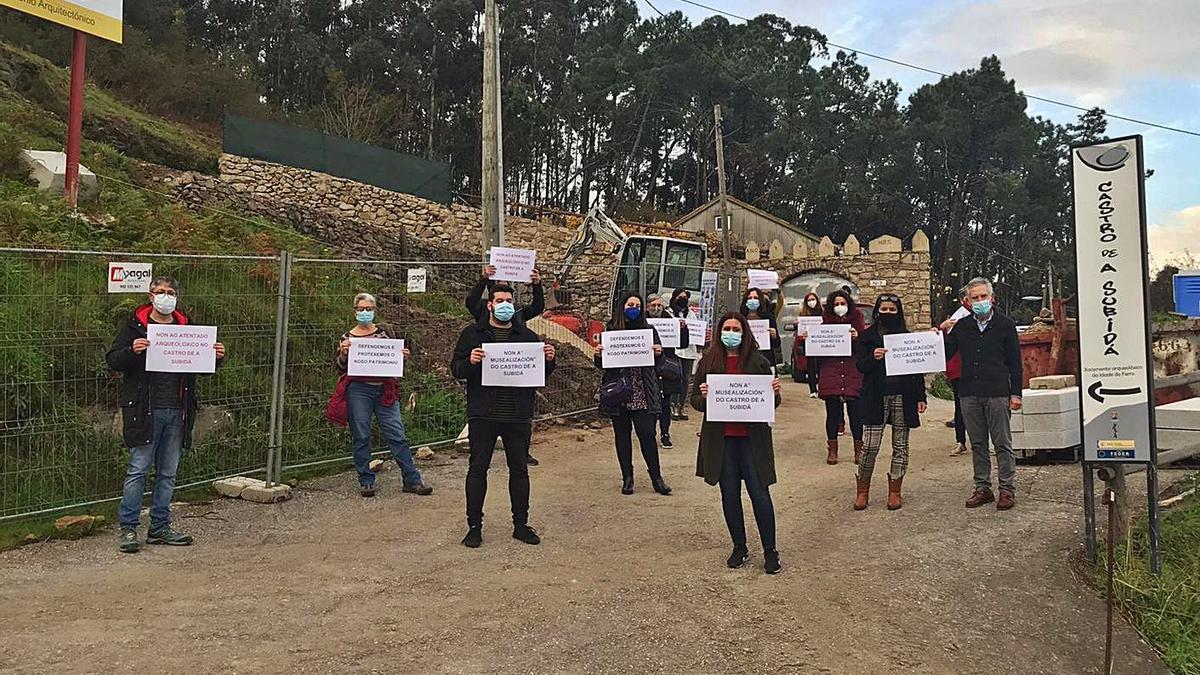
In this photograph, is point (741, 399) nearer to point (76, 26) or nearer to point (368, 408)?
point (368, 408)

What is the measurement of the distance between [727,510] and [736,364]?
0.96 meters

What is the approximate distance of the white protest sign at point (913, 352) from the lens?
6.70 meters

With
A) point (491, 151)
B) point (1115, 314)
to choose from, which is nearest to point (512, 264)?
point (491, 151)

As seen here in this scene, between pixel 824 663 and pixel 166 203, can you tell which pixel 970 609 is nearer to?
pixel 824 663

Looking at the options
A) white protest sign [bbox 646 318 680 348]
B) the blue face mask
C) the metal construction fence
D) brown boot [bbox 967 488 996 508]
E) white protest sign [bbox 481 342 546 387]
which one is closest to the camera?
white protest sign [bbox 481 342 546 387]

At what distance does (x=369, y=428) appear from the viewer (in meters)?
7.32

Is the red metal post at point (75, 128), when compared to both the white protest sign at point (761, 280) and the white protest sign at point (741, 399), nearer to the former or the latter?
the white protest sign at point (761, 280)

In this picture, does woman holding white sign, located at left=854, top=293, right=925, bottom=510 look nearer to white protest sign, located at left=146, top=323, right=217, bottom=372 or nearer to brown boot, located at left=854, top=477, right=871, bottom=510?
brown boot, located at left=854, top=477, right=871, bottom=510

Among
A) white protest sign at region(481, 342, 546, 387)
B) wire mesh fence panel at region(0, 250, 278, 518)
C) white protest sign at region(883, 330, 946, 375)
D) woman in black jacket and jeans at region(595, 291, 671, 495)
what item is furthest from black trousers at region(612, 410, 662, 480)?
wire mesh fence panel at region(0, 250, 278, 518)

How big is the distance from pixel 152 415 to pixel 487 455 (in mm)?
2246

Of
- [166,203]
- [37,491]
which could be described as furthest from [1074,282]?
[166,203]

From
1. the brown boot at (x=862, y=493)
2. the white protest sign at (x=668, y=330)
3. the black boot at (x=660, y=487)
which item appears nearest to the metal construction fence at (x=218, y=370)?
the white protest sign at (x=668, y=330)

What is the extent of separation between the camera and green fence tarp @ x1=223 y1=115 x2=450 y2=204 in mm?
19844

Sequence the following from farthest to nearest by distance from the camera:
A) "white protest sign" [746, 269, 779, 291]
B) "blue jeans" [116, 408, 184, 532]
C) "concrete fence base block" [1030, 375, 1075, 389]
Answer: "white protest sign" [746, 269, 779, 291] < "concrete fence base block" [1030, 375, 1075, 389] < "blue jeans" [116, 408, 184, 532]
